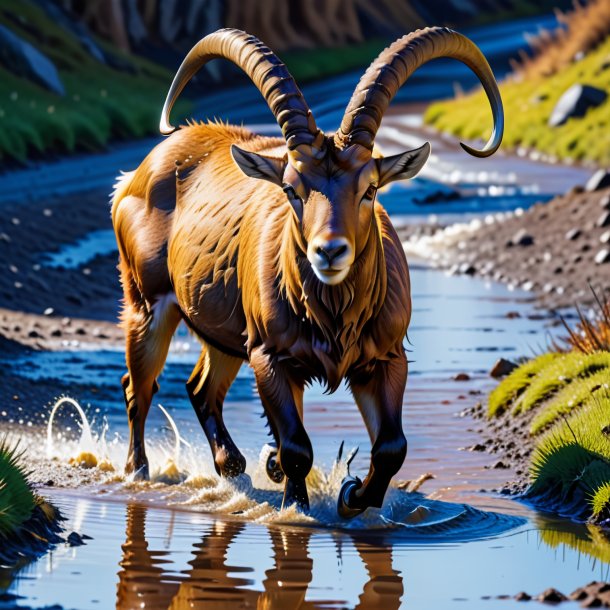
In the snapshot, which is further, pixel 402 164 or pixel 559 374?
pixel 559 374

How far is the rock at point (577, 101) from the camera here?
1134 inches

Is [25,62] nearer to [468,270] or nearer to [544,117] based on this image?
[544,117]

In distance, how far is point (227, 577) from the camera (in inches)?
307

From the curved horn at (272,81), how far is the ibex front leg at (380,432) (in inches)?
49.0

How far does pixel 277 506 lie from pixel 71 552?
173 centimetres

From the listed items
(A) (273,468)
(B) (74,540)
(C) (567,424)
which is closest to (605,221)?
(C) (567,424)

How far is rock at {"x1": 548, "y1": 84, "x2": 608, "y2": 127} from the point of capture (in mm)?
28812

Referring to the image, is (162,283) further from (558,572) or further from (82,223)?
(82,223)

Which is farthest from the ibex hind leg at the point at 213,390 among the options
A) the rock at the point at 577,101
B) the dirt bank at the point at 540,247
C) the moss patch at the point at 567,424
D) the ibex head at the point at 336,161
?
the rock at the point at 577,101

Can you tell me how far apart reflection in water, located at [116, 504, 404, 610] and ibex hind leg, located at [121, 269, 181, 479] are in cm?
221

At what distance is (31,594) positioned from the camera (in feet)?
23.9

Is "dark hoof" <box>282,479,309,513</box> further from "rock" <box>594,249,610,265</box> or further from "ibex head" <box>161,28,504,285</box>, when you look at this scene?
"rock" <box>594,249,610,265</box>

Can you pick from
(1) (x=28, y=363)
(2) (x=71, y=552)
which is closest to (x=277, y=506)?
(2) (x=71, y=552)

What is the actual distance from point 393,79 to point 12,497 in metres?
2.81
